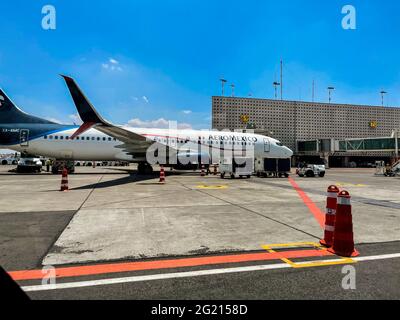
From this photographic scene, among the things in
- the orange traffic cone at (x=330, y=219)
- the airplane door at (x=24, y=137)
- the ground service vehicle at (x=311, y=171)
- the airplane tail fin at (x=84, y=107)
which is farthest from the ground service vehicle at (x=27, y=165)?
the orange traffic cone at (x=330, y=219)

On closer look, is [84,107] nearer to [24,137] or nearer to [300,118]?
[24,137]

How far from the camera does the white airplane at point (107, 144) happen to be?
76.0ft

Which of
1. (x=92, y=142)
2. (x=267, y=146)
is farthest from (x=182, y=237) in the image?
(x=267, y=146)

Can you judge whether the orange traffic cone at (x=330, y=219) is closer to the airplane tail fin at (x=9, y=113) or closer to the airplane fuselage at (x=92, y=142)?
the airplane fuselage at (x=92, y=142)

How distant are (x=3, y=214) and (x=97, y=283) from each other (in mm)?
5834

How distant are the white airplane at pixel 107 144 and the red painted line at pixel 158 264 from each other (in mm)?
17717

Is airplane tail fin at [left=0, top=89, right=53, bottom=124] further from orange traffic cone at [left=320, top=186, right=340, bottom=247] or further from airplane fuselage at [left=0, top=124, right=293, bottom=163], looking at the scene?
orange traffic cone at [left=320, top=186, right=340, bottom=247]

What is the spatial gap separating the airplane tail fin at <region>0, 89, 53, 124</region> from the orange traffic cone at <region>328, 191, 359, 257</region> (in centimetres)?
2706

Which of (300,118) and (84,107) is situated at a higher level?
(300,118)

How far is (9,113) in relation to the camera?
78.5 feet

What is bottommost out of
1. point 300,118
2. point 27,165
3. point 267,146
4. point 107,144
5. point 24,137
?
point 27,165

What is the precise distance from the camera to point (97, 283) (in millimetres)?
3338

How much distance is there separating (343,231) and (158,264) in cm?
317

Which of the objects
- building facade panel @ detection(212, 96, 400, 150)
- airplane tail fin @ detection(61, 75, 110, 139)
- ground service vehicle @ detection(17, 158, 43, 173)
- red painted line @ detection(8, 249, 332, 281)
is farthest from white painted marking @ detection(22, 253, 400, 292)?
building facade panel @ detection(212, 96, 400, 150)
